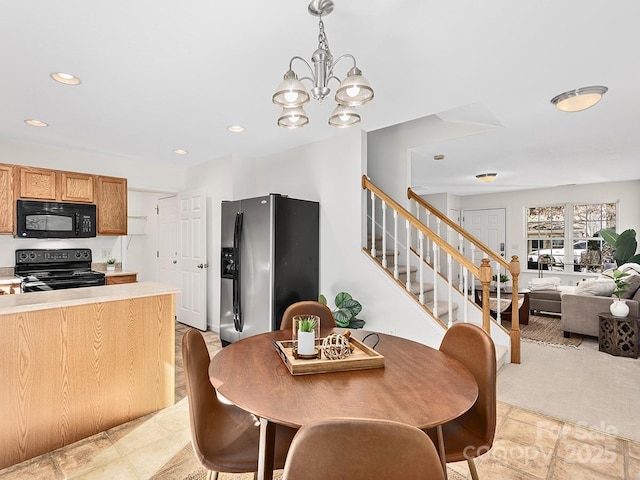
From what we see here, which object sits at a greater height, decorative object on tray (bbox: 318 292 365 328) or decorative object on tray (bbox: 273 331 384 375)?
decorative object on tray (bbox: 273 331 384 375)

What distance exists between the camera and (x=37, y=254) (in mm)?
4051

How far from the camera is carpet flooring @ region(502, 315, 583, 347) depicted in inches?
164

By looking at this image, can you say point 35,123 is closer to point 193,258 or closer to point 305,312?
point 193,258

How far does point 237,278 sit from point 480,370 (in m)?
2.81

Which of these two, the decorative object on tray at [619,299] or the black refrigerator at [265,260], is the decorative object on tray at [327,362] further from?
the decorative object on tray at [619,299]

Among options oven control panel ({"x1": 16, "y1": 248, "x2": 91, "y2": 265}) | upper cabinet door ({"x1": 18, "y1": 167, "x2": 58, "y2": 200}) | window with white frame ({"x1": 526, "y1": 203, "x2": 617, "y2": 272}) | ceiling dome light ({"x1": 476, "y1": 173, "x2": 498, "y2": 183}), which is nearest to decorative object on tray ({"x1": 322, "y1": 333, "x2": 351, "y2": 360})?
upper cabinet door ({"x1": 18, "y1": 167, "x2": 58, "y2": 200})

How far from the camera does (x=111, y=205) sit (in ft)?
14.5

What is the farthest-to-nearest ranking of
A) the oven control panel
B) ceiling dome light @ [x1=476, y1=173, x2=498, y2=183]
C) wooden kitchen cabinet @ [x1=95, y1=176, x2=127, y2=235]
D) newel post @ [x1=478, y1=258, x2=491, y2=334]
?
ceiling dome light @ [x1=476, y1=173, x2=498, y2=183]
wooden kitchen cabinet @ [x1=95, y1=176, x2=127, y2=235]
the oven control panel
newel post @ [x1=478, y1=258, x2=491, y2=334]

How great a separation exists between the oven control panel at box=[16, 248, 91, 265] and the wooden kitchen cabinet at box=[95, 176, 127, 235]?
1.36 feet

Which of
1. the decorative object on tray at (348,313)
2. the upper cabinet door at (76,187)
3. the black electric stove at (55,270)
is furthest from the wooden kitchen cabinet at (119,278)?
the decorative object on tray at (348,313)

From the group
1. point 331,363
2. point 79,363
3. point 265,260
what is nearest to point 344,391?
point 331,363

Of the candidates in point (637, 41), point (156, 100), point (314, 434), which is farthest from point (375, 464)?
point (156, 100)

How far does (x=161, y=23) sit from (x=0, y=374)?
2045mm

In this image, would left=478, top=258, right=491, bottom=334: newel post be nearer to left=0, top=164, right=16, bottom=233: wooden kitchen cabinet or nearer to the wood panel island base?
the wood panel island base
